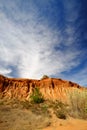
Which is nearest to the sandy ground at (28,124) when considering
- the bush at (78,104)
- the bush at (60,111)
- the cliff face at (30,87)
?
the bush at (60,111)

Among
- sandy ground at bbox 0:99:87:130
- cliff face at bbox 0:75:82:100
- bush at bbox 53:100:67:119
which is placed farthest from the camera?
cliff face at bbox 0:75:82:100

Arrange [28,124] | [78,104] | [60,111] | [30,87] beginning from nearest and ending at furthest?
1. [28,124]
2. [78,104]
3. [60,111]
4. [30,87]

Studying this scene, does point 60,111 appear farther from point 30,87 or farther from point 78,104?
point 30,87

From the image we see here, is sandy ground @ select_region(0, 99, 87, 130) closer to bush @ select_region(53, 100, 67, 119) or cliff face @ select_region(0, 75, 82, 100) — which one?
bush @ select_region(53, 100, 67, 119)

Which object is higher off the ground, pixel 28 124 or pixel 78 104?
pixel 78 104

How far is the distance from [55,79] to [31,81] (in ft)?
21.6

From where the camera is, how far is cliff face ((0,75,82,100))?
117 ft

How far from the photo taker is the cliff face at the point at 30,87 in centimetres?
3569

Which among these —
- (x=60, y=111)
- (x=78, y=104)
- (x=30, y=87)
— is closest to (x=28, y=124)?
(x=78, y=104)

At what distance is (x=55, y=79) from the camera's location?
144ft

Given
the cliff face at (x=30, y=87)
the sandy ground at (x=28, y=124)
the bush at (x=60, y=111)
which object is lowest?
the sandy ground at (x=28, y=124)

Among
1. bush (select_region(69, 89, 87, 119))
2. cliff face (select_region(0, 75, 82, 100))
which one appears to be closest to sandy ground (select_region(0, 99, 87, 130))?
bush (select_region(69, 89, 87, 119))

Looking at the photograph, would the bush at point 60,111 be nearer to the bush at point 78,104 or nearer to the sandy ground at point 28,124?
the bush at point 78,104

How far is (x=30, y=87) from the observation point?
38.4 meters
